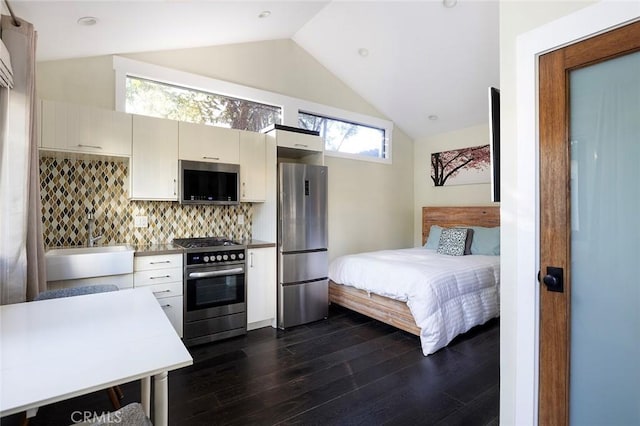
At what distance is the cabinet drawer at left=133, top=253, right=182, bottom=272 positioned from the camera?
2.77 meters

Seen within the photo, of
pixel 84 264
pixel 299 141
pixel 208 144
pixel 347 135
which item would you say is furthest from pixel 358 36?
pixel 84 264

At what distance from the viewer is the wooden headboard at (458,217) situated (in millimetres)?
4652

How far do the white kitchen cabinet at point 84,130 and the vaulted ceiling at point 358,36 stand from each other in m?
0.50

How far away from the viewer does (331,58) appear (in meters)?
4.51

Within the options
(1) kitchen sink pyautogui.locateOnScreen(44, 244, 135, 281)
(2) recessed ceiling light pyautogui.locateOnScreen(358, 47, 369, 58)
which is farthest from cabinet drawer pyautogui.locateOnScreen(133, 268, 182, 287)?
(2) recessed ceiling light pyautogui.locateOnScreen(358, 47, 369, 58)

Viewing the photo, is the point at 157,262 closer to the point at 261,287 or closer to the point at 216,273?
the point at 216,273

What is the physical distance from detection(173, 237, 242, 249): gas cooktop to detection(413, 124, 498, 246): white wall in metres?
3.59

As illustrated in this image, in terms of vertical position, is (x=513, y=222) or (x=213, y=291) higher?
(x=513, y=222)

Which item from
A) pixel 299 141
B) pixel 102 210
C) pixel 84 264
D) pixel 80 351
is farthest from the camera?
pixel 299 141

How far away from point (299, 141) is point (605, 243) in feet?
9.70

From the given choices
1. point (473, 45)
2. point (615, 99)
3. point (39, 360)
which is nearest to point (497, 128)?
point (615, 99)

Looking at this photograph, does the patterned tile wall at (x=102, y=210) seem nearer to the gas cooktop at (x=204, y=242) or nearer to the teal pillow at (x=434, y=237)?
the gas cooktop at (x=204, y=242)

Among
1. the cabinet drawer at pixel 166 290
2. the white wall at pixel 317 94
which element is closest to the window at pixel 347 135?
the white wall at pixel 317 94

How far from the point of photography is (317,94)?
462cm
